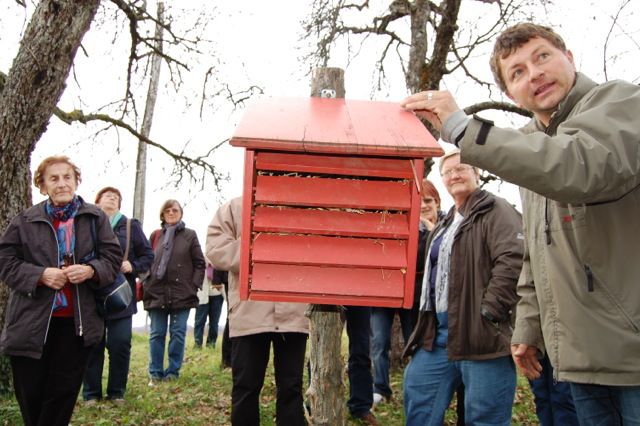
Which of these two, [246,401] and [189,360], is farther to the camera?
[189,360]

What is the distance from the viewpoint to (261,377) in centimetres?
338

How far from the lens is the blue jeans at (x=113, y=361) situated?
212 inches

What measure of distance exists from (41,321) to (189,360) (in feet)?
17.1

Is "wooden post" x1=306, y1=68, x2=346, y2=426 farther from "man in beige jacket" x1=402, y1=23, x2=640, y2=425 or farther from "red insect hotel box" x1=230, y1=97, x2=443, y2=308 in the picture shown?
"man in beige jacket" x1=402, y1=23, x2=640, y2=425

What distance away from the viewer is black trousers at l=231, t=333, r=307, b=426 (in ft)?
11.0

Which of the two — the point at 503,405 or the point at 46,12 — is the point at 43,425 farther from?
the point at 46,12

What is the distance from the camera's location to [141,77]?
855 centimetres

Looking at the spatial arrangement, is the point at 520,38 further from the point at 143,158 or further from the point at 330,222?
the point at 143,158

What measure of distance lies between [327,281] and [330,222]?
0.72ft

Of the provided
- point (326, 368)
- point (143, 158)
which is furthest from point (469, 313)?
point (143, 158)

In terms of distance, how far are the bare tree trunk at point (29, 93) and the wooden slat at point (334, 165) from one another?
337 cm

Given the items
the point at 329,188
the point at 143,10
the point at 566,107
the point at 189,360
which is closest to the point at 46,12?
the point at 143,10

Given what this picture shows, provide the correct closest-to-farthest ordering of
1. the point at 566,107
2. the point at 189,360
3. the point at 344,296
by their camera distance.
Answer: the point at 566,107
the point at 344,296
the point at 189,360

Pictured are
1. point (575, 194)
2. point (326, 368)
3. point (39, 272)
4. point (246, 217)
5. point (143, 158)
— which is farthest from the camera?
point (143, 158)
